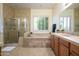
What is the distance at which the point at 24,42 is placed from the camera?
6.08m

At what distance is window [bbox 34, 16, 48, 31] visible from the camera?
8.45 metres

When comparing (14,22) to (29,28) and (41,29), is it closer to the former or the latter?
(29,28)

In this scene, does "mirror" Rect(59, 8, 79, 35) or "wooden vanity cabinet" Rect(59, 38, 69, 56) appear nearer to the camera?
"wooden vanity cabinet" Rect(59, 38, 69, 56)

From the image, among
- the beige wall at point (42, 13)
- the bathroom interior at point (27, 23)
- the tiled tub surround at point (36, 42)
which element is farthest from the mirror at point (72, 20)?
the beige wall at point (42, 13)

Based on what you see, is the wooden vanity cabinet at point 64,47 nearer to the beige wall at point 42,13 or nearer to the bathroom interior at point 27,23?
the bathroom interior at point 27,23

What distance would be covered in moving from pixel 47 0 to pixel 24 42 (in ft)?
16.3

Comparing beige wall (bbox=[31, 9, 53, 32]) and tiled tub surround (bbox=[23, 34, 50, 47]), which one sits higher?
beige wall (bbox=[31, 9, 53, 32])

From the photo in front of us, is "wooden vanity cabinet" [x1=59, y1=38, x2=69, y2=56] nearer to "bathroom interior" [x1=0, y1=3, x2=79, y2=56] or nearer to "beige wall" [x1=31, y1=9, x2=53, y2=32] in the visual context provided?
"bathroom interior" [x1=0, y1=3, x2=79, y2=56]

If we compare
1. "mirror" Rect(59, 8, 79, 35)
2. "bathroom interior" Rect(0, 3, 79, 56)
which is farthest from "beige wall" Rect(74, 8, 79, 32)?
"bathroom interior" Rect(0, 3, 79, 56)

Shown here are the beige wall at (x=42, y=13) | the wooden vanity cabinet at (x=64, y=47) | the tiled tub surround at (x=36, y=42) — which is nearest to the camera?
the wooden vanity cabinet at (x=64, y=47)

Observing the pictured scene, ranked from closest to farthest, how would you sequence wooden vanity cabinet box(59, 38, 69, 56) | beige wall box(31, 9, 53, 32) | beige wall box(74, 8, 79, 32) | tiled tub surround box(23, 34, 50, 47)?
wooden vanity cabinet box(59, 38, 69, 56) < beige wall box(74, 8, 79, 32) < tiled tub surround box(23, 34, 50, 47) < beige wall box(31, 9, 53, 32)

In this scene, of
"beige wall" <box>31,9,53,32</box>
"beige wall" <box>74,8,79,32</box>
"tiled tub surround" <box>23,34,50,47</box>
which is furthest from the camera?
"beige wall" <box>31,9,53,32</box>

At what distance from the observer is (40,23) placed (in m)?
8.53

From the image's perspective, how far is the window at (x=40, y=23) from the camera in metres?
8.45
